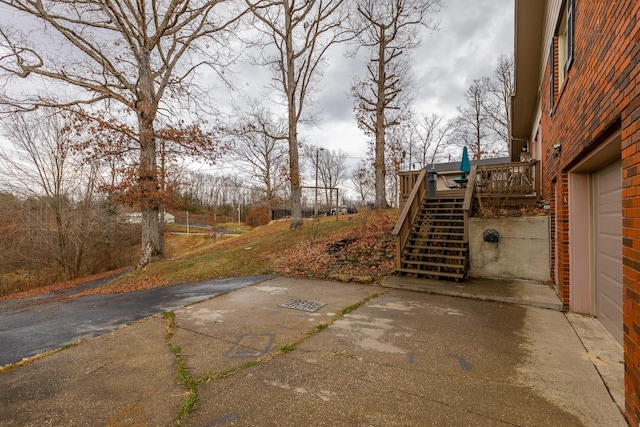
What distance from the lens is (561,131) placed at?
4.46 m

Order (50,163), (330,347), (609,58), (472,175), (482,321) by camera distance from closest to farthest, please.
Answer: (609,58), (330,347), (482,321), (472,175), (50,163)

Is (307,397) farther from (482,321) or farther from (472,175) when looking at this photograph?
(472,175)

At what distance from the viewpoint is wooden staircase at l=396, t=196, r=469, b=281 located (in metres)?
6.02

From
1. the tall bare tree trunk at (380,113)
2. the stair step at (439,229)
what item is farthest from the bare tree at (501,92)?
the stair step at (439,229)

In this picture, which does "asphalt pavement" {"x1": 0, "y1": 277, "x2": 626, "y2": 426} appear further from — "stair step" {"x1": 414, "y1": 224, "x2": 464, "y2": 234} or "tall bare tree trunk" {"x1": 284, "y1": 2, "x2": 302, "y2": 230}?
"tall bare tree trunk" {"x1": 284, "y1": 2, "x2": 302, "y2": 230}

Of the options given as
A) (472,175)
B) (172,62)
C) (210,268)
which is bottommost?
(210,268)

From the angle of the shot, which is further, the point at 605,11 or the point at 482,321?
the point at 482,321

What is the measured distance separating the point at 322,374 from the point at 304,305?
2.07 m

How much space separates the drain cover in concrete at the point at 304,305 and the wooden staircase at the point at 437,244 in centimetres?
243

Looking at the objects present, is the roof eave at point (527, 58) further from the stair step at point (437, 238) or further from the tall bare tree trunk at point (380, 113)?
the tall bare tree trunk at point (380, 113)

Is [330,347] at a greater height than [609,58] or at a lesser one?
lesser

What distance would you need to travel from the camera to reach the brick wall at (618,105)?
1.88 meters

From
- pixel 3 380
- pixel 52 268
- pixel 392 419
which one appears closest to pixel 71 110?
pixel 3 380

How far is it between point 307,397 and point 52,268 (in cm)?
2025
